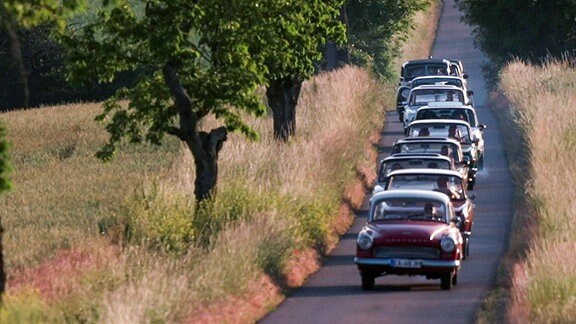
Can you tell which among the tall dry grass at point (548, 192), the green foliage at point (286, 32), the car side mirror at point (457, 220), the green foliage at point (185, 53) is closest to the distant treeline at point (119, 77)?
the tall dry grass at point (548, 192)

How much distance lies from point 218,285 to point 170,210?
14.2 ft

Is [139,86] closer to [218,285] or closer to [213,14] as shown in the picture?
[213,14]

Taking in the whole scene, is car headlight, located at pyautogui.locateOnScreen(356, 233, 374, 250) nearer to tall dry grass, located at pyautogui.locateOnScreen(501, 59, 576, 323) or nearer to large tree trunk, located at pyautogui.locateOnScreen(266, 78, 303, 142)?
tall dry grass, located at pyautogui.locateOnScreen(501, 59, 576, 323)

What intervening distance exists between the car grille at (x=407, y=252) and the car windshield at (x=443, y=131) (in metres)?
13.0

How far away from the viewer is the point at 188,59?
23.9m

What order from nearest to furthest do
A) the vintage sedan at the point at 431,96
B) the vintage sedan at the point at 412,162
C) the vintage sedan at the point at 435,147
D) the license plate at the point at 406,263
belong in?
1. the license plate at the point at 406,263
2. the vintage sedan at the point at 412,162
3. the vintage sedan at the point at 435,147
4. the vintage sedan at the point at 431,96

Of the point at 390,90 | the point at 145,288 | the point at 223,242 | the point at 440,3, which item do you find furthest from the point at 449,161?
the point at 440,3

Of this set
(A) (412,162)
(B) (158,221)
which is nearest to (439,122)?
(A) (412,162)

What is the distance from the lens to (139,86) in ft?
80.0

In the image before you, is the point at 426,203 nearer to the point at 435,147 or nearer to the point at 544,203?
the point at 544,203

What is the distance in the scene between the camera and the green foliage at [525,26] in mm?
62375

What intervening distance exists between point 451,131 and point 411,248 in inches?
528

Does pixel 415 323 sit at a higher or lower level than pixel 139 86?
lower

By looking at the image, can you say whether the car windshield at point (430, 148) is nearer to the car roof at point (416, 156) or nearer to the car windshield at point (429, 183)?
the car roof at point (416, 156)
